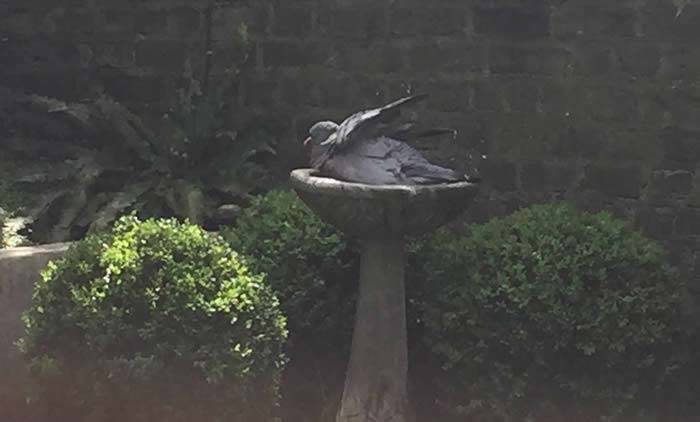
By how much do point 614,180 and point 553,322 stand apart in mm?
1648

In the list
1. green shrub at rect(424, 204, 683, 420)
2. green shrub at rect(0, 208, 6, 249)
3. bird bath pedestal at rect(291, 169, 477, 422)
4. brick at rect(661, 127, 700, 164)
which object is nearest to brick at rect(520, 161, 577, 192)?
brick at rect(661, 127, 700, 164)

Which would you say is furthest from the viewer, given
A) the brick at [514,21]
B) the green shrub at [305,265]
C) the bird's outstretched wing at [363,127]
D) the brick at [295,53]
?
the brick at [295,53]

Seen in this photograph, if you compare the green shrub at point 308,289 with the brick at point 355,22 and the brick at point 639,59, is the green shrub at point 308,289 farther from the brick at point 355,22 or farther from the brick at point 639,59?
the brick at point 639,59

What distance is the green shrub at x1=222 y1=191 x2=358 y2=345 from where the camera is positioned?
490 cm

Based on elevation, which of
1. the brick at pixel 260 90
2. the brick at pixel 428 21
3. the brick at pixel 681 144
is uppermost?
the brick at pixel 428 21

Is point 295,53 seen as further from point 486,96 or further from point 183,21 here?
point 486,96

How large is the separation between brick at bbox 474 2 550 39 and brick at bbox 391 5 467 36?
111 millimetres

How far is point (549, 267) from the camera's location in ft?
15.4

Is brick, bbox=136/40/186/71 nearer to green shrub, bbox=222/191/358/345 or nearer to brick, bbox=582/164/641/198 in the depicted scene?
green shrub, bbox=222/191/358/345

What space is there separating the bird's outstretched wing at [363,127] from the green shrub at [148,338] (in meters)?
0.74

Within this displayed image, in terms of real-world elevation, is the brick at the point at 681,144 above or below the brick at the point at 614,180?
above

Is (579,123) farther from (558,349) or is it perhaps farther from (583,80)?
(558,349)

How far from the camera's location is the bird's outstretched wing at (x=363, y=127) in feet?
14.6

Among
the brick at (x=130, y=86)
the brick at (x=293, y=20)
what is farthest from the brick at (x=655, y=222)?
the brick at (x=130, y=86)
